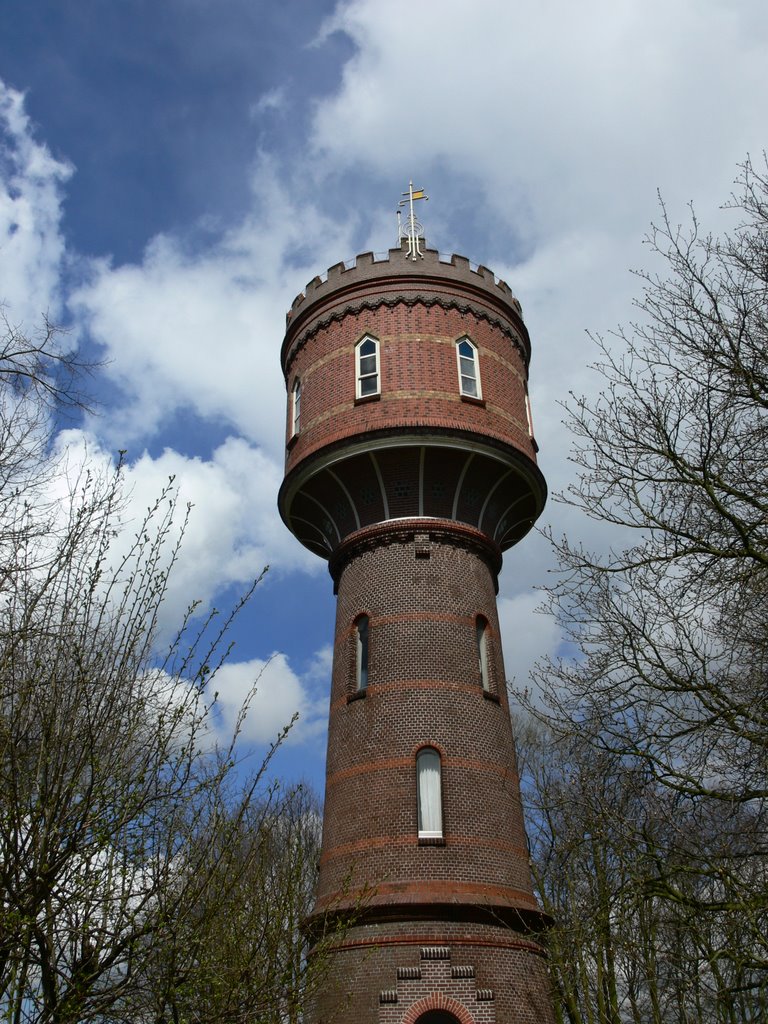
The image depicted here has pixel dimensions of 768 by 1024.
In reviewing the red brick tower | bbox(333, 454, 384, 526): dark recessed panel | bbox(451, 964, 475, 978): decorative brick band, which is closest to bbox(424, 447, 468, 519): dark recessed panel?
the red brick tower

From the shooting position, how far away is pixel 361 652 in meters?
16.4

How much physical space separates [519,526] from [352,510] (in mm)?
3889

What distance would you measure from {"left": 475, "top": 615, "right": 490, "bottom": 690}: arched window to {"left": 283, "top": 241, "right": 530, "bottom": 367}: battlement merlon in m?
6.48

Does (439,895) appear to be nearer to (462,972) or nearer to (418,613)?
(462,972)

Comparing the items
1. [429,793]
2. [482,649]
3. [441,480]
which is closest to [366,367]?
[441,480]

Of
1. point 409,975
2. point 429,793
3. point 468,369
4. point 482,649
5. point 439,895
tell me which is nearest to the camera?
point 409,975

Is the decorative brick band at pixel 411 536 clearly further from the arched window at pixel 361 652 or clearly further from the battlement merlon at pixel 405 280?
the battlement merlon at pixel 405 280

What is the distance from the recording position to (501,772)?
15273 mm

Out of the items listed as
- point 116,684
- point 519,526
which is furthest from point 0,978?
point 519,526

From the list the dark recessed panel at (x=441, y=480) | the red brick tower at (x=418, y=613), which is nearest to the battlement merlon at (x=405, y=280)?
the red brick tower at (x=418, y=613)

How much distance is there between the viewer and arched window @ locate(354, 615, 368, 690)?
16031mm

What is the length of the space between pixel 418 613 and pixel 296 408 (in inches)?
213

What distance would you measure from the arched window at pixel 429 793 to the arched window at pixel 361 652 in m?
1.70

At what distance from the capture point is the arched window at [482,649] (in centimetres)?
1608
